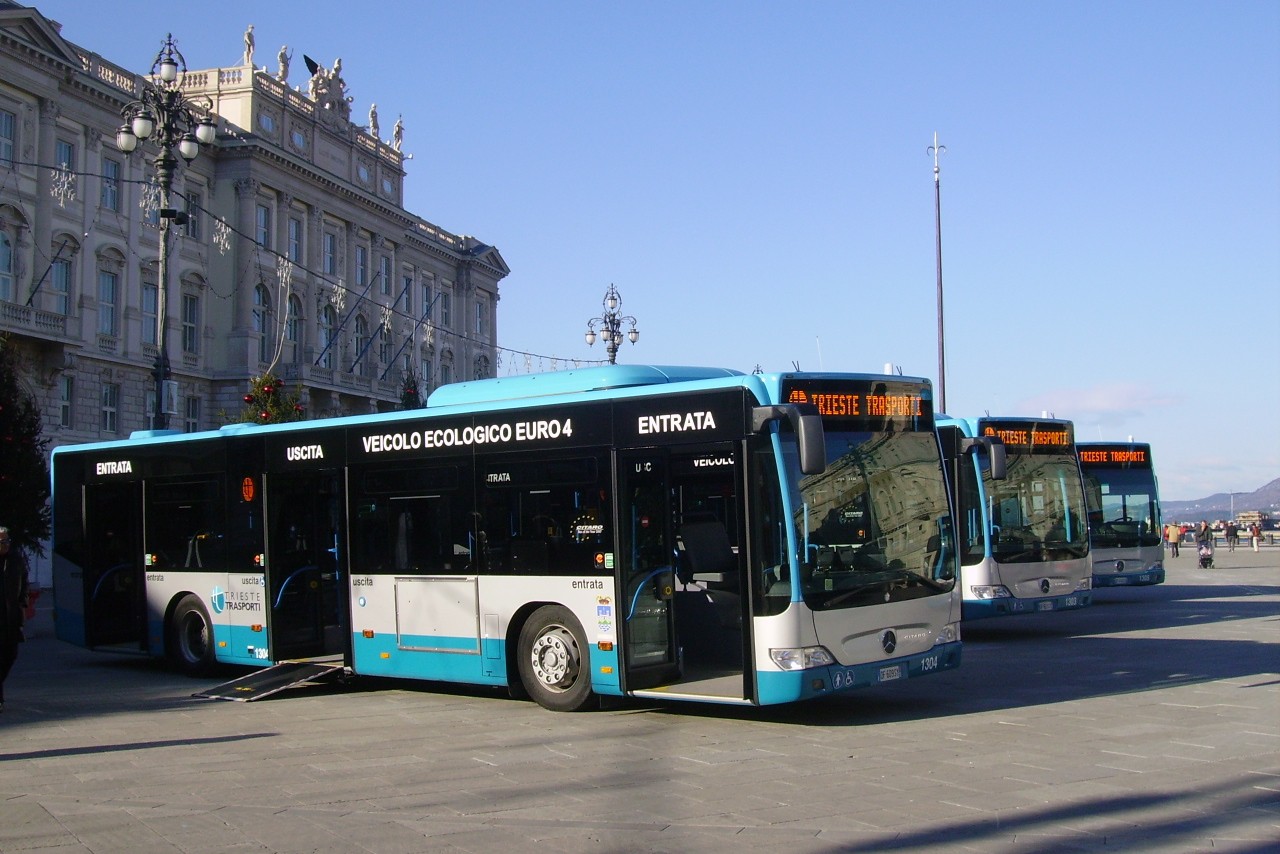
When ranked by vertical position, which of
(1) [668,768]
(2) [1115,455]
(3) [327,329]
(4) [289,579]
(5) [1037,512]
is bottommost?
(1) [668,768]

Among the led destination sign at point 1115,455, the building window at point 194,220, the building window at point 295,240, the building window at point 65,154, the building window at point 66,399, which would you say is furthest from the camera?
the building window at point 295,240

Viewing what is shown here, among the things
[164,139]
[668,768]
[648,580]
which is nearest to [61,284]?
[164,139]

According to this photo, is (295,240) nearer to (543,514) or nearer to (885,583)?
(543,514)

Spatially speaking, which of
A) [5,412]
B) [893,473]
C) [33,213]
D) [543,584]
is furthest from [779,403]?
[33,213]

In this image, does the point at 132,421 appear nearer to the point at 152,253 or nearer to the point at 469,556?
the point at 152,253

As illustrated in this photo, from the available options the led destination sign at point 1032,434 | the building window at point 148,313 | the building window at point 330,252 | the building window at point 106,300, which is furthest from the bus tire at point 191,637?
the building window at point 330,252

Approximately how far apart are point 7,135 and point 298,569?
3081 centimetres

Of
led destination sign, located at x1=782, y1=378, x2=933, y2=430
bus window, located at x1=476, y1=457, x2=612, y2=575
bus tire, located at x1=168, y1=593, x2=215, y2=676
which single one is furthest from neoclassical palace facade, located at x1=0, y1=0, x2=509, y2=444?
led destination sign, located at x1=782, y1=378, x2=933, y2=430

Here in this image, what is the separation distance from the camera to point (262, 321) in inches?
2124

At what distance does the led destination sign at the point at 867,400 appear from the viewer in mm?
10500

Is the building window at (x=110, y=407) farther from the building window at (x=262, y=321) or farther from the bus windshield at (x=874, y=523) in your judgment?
the bus windshield at (x=874, y=523)

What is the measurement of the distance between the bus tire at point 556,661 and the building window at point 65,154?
3574 cm

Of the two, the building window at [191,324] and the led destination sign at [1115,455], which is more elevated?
the building window at [191,324]

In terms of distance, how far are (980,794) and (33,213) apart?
39.8m
